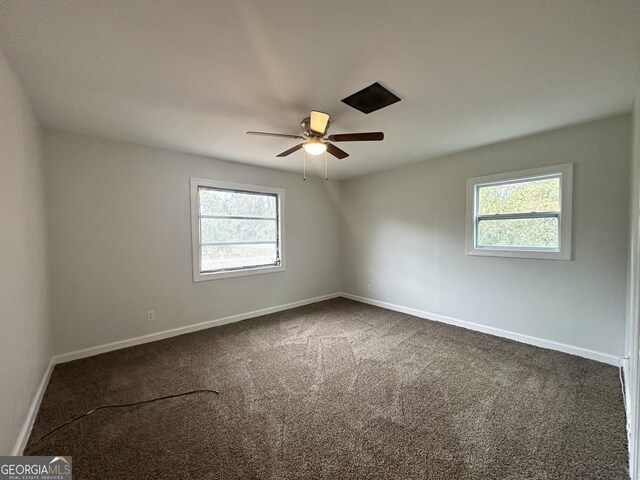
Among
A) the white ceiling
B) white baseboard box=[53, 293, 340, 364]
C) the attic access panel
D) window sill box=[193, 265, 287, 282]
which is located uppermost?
the white ceiling

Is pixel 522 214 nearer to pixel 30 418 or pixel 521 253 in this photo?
pixel 521 253

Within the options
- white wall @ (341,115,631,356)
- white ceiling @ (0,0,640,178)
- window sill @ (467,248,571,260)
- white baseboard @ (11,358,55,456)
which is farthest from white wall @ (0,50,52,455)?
window sill @ (467,248,571,260)

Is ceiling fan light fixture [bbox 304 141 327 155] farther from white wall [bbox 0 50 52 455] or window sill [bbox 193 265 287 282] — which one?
window sill [bbox 193 265 287 282]

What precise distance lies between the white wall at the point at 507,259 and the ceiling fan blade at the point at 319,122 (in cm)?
237

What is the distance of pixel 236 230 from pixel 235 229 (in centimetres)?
2

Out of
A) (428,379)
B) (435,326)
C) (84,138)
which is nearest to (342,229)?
(435,326)

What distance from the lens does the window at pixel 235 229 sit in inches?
142

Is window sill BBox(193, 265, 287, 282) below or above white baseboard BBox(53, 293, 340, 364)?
above

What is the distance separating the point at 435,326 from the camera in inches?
144

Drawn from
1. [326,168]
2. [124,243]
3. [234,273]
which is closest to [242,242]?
[234,273]

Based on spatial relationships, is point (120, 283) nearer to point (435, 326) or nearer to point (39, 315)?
point (39, 315)

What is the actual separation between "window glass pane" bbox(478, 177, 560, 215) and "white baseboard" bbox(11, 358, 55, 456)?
4.83 meters

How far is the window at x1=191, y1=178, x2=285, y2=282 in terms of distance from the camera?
3619 millimetres

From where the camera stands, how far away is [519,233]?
3.15 meters
